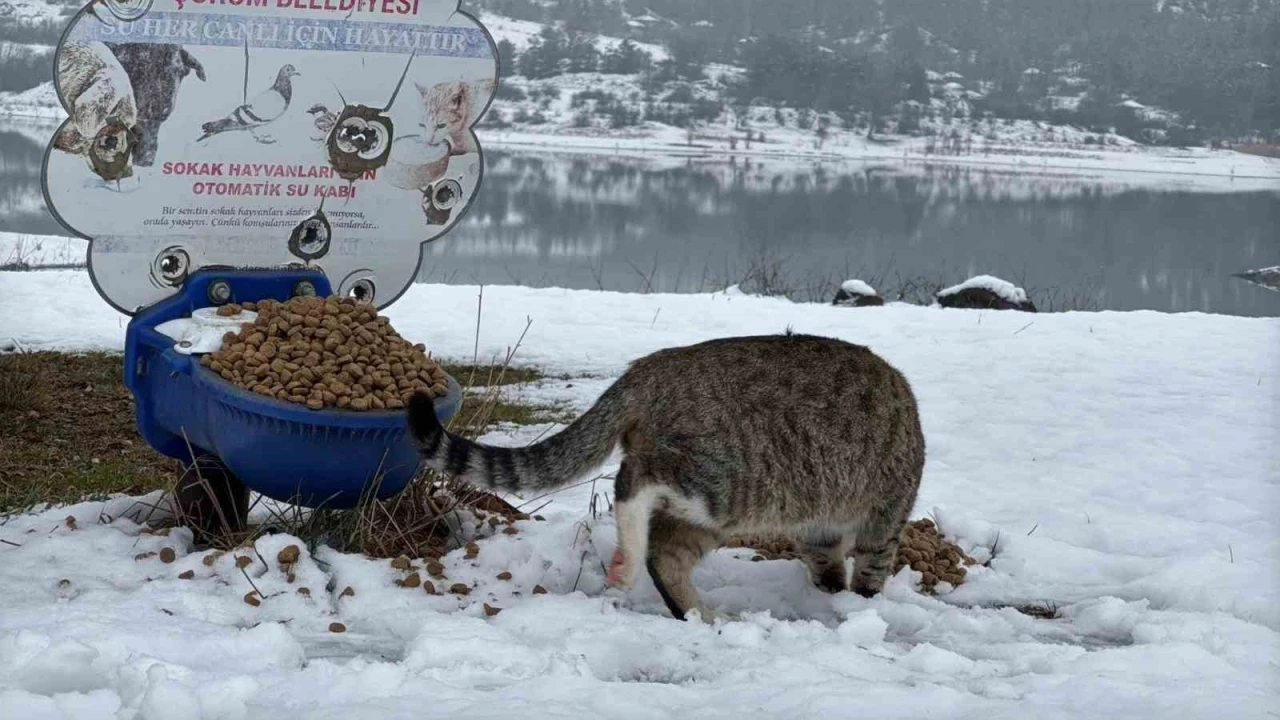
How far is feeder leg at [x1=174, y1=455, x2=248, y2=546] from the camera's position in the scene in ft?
13.2

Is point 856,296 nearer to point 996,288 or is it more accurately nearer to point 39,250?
point 996,288

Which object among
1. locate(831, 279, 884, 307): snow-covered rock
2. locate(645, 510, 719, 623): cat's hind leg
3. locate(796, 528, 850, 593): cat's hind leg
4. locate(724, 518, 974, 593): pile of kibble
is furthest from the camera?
locate(831, 279, 884, 307): snow-covered rock

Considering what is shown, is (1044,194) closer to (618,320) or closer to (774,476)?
(618,320)

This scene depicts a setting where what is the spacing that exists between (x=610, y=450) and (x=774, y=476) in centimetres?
49

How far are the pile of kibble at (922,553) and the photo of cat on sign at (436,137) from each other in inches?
66.9

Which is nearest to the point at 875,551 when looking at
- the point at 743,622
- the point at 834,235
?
the point at 743,622

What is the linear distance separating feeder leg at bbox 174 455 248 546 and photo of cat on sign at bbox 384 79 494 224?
119cm

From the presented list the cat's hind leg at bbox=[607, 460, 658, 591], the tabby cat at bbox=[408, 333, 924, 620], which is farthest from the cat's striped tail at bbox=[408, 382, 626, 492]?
the cat's hind leg at bbox=[607, 460, 658, 591]

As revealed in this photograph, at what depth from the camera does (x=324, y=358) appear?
386cm

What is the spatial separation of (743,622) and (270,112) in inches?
91.9

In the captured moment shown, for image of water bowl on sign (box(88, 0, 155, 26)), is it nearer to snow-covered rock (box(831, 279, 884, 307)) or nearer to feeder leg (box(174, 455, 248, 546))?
feeder leg (box(174, 455, 248, 546))

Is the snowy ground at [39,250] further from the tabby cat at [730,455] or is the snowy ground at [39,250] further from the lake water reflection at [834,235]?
the tabby cat at [730,455]

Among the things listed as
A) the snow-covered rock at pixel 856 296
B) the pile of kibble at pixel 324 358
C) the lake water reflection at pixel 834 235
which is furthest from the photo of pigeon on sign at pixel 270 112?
the snow-covered rock at pixel 856 296

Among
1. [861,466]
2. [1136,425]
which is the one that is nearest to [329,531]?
[861,466]
